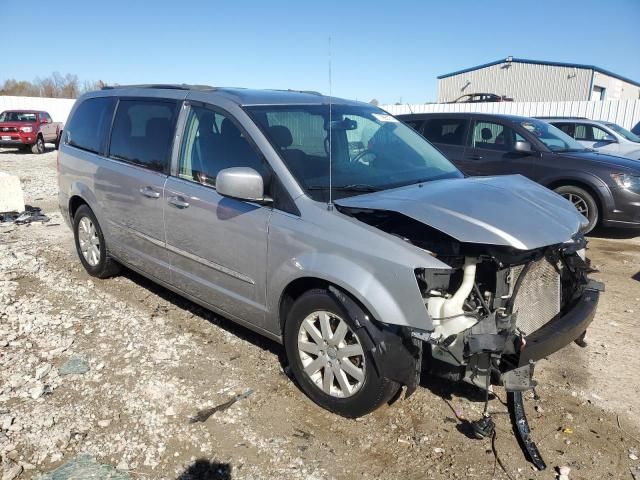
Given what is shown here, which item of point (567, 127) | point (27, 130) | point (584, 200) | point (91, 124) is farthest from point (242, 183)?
point (27, 130)

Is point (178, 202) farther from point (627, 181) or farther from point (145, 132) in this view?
point (627, 181)

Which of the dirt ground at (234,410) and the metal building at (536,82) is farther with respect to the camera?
the metal building at (536,82)

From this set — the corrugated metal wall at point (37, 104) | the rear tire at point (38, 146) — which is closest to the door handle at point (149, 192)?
the rear tire at point (38, 146)

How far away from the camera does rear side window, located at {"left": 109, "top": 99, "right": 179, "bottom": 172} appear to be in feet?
13.1

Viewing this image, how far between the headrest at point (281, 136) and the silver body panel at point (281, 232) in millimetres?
83

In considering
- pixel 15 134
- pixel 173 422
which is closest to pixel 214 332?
pixel 173 422

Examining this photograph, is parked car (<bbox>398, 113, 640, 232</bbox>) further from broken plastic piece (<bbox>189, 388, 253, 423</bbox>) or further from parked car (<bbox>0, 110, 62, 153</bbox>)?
parked car (<bbox>0, 110, 62, 153</bbox>)

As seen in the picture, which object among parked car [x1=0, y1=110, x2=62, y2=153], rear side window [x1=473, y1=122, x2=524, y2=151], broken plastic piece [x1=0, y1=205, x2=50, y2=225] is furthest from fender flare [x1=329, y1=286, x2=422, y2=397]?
parked car [x1=0, y1=110, x2=62, y2=153]

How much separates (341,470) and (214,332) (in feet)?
6.15

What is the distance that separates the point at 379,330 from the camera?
8.91 ft

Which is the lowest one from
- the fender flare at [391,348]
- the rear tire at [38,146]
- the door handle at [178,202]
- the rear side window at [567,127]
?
the rear tire at [38,146]

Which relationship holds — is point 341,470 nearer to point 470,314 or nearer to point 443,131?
point 470,314

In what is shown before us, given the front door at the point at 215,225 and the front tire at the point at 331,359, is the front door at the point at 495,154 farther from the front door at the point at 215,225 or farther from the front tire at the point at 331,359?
the front tire at the point at 331,359

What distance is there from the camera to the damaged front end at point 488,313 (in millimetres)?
2597
